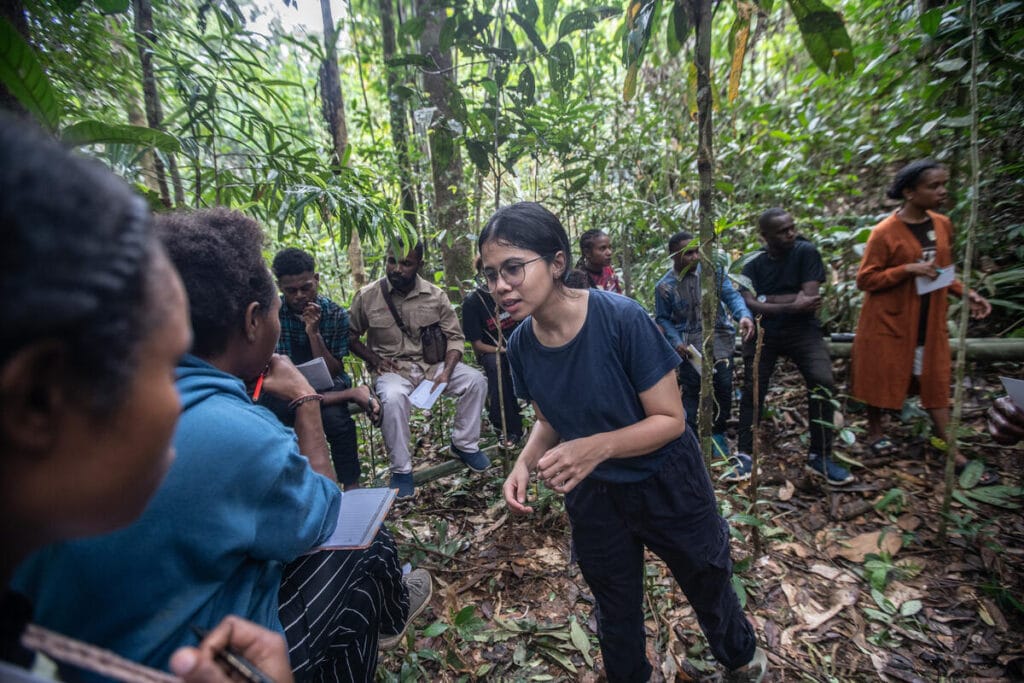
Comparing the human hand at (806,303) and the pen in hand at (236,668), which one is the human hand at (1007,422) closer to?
the human hand at (806,303)

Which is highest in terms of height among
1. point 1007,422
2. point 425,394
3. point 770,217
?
point 770,217

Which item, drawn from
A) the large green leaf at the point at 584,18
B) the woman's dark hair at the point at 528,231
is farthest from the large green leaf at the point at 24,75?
the large green leaf at the point at 584,18

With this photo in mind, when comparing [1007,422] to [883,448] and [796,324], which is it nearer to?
[796,324]

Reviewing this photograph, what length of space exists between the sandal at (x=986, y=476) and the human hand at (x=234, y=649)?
171 inches

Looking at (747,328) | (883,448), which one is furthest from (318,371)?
(883,448)

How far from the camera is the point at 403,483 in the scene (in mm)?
3586

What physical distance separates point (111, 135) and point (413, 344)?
8.73 ft

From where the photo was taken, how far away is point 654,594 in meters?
2.68

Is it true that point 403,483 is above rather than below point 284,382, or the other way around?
below

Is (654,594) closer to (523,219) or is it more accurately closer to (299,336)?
(523,219)

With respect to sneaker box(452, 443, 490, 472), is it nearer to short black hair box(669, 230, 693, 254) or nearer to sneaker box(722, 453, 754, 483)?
sneaker box(722, 453, 754, 483)

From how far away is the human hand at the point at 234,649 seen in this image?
683mm

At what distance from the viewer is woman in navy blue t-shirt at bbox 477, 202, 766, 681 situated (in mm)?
1653

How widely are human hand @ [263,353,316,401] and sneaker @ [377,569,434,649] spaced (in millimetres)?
1081
